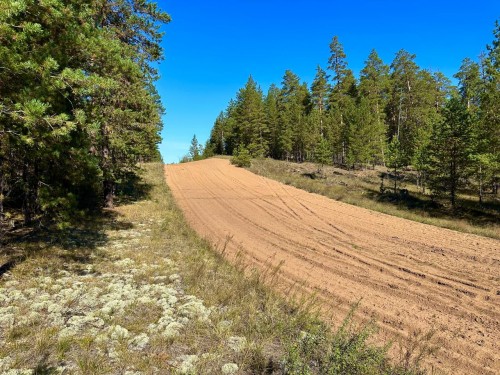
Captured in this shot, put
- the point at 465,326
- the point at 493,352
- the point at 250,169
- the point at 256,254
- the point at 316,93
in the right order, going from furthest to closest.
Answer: the point at 316,93
the point at 250,169
the point at 256,254
the point at 465,326
the point at 493,352

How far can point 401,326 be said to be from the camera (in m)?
6.55

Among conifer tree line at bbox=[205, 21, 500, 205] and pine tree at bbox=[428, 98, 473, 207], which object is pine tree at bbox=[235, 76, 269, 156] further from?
pine tree at bbox=[428, 98, 473, 207]

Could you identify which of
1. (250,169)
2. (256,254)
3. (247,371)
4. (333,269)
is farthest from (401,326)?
(250,169)

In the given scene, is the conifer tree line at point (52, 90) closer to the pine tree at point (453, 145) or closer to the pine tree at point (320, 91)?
the pine tree at point (453, 145)

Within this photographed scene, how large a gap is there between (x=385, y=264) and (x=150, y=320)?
25.6 feet

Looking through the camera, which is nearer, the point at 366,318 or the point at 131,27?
the point at 366,318

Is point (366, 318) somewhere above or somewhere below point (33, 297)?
below

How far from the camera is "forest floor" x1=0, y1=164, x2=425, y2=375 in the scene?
417 cm

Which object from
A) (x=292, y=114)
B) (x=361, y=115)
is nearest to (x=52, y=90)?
(x=361, y=115)

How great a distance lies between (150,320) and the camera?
532 centimetres

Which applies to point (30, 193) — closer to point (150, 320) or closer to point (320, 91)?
point (150, 320)

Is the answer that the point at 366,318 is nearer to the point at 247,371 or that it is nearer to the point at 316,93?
the point at 247,371

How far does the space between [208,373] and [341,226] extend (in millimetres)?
12056

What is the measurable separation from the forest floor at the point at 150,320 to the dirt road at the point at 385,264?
1.04 m
